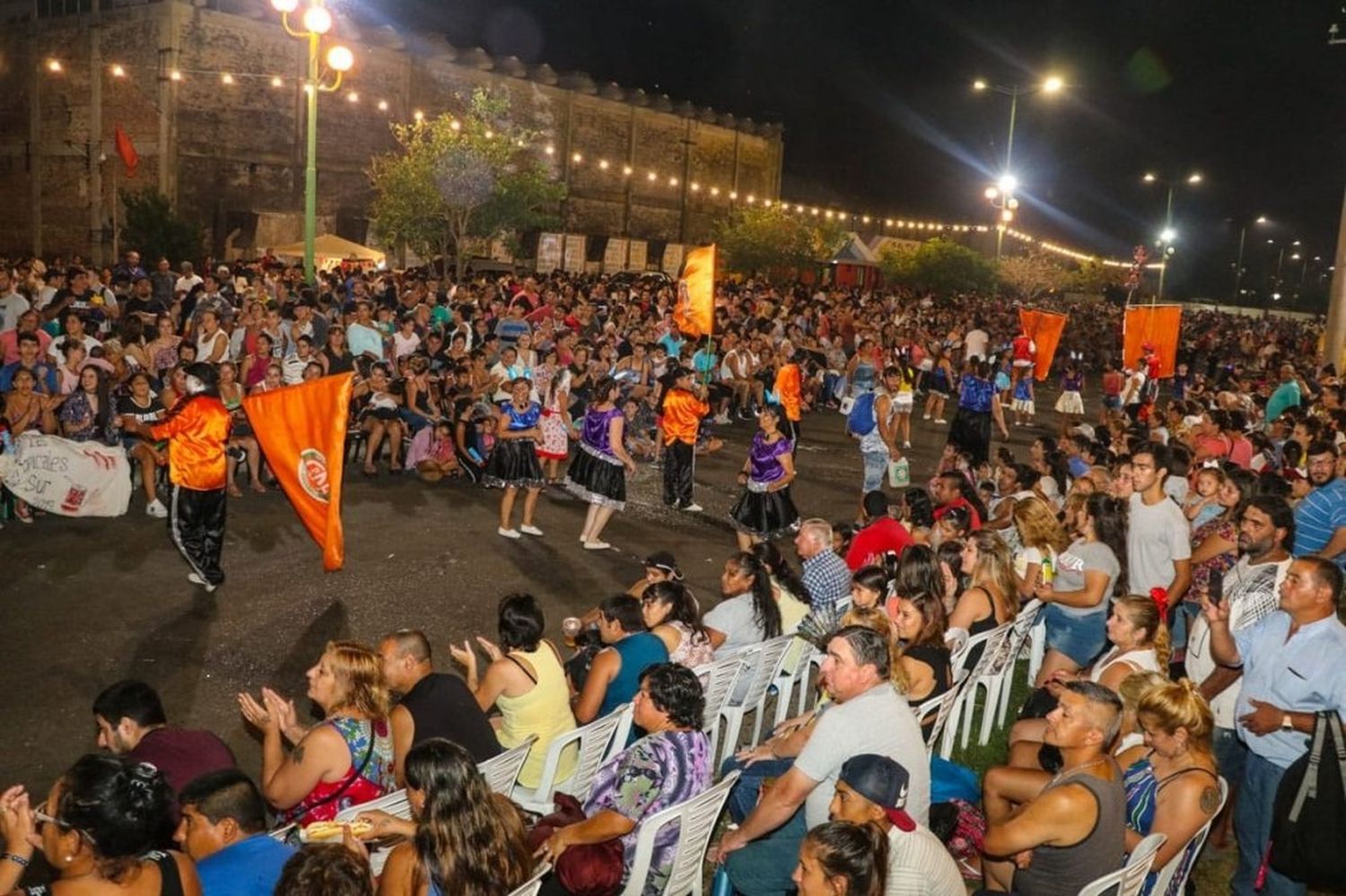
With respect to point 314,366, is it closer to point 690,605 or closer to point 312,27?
point 312,27

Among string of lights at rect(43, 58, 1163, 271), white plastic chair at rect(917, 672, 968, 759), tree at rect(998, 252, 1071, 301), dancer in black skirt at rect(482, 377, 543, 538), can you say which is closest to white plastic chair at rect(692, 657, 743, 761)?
white plastic chair at rect(917, 672, 968, 759)

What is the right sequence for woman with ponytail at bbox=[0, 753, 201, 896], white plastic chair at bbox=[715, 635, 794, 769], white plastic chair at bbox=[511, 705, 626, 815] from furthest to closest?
white plastic chair at bbox=[715, 635, 794, 769]
white plastic chair at bbox=[511, 705, 626, 815]
woman with ponytail at bbox=[0, 753, 201, 896]

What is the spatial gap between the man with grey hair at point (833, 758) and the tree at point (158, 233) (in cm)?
2585

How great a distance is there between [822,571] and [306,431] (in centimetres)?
377

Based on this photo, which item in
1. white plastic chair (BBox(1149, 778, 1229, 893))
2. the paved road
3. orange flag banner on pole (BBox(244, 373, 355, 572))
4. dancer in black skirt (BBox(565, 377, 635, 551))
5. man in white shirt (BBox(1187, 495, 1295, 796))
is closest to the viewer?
white plastic chair (BBox(1149, 778, 1229, 893))

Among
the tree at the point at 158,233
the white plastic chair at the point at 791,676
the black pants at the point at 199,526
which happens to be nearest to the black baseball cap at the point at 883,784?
the white plastic chair at the point at 791,676

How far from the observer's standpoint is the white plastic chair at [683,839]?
3906 millimetres

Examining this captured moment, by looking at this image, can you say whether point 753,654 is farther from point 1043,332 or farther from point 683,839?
point 1043,332

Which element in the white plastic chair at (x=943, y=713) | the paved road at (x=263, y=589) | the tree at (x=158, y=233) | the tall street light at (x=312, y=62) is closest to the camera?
the white plastic chair at (x=943, y=713)

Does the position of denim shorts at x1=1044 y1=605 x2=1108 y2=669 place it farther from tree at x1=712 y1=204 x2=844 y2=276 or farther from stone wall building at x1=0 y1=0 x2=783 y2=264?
tree at x1=712 y1=204 x2=844 y2=276

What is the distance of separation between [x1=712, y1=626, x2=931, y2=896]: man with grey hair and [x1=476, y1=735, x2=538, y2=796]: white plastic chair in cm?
84

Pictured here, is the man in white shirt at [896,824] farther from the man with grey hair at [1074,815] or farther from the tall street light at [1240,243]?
the tall street light at [1240,243]

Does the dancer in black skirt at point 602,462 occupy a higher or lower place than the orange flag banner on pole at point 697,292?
lower

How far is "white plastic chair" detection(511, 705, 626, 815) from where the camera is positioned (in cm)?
472
